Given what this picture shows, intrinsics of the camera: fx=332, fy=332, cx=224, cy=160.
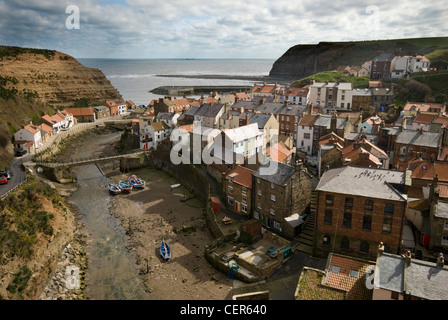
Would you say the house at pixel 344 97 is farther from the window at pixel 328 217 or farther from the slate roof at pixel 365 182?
the window at pixel 328 217

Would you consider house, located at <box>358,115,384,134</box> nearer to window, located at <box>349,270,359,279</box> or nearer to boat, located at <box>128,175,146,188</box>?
boat, located at <box>128,175,146,188</box>

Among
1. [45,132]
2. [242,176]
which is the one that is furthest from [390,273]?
[45,132]

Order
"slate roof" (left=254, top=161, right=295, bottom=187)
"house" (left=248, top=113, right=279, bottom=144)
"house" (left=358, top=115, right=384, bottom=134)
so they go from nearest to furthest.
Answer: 1. "slate roof" (left=254, top=161, right=295, bottom=187)
2. "house" (left=248, top=113, right=279, bottom=144)
3. "house" (left=358, top=115, right=384, bottom=134)

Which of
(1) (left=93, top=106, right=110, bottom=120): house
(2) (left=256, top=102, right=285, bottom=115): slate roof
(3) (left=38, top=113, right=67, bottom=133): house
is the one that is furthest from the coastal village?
(1) (left=93, top=106, right=110, bottom=120): house

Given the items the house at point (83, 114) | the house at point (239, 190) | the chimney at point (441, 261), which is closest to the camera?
the chimney at point (441, 261)

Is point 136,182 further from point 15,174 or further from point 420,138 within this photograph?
point 420,138

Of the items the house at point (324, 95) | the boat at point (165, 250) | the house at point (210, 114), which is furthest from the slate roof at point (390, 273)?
the house at point (324, 95)
